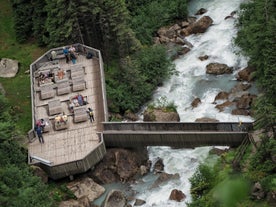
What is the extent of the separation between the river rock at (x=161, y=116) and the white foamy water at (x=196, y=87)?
112 cm

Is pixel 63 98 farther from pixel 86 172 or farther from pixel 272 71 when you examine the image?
pixel 272 71

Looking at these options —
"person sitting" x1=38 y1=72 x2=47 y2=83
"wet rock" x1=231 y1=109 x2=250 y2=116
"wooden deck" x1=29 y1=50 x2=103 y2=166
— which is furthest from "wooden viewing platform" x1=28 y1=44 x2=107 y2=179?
"wet rock" x1=231 y1=109 x2=250 y2=116

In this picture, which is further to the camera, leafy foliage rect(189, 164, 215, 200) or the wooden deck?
the wooden deck

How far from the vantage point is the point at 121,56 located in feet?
134

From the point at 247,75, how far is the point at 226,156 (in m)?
11.4

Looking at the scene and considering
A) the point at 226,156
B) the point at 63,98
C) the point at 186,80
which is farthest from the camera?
the point at 186,80

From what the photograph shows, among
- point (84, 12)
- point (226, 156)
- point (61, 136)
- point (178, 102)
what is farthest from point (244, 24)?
point (61, 136)

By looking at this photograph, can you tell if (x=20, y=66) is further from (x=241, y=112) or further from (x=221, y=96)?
(x=241, y=112)

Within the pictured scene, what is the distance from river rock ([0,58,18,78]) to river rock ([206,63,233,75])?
17469 millimetres

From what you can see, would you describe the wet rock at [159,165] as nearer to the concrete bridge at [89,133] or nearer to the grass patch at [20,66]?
the concrete bridge at [89,133]

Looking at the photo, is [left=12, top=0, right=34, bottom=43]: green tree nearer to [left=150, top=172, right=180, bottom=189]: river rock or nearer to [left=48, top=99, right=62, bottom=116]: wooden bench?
[left=48, top=99, right=62, bottom=116]: wooden bench

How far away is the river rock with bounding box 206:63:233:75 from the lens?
3872 centimetres

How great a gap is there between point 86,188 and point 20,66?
18297 millimetres

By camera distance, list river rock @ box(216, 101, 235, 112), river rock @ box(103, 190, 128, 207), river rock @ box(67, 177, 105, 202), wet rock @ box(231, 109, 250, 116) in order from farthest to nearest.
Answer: river rock @ box(216, 101, 235, 112)
wet rock @ box(231, 109, 250, 116)
river rock @ box(67, 177, 105, 202)
river rock @ box(103, 190, 128, 207)
